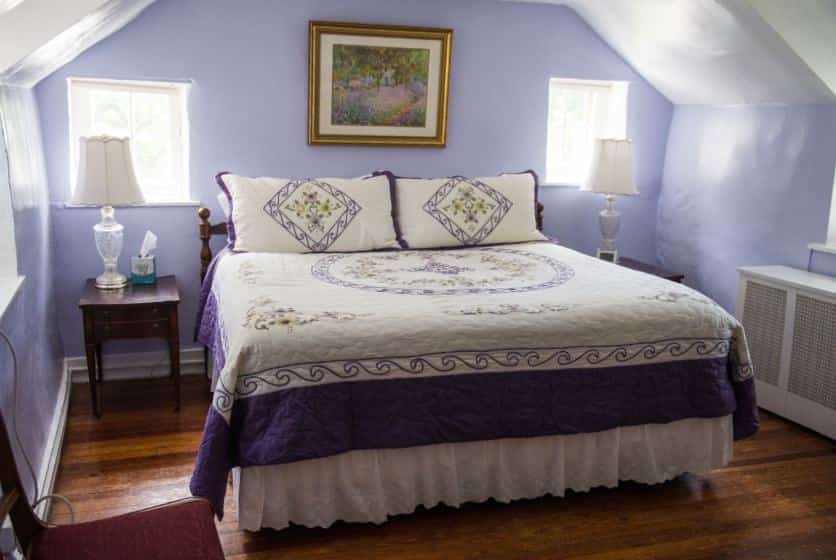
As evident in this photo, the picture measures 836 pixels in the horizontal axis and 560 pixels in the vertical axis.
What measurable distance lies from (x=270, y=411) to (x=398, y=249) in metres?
1.57

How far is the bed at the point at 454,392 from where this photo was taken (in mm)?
2293

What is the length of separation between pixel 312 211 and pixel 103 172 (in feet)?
3.06

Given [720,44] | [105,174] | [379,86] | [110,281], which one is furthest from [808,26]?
[110,281]

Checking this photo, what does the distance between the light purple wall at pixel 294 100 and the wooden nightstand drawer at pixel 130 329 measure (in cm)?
58

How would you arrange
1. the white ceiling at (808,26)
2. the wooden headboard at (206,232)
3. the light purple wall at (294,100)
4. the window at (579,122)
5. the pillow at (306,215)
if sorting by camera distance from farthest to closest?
the window at (579,122)
the wooden headboard at (206,232)
the light purple wall at (294,100)
the pillow at (306,215)
the white ceiling at (808,26)

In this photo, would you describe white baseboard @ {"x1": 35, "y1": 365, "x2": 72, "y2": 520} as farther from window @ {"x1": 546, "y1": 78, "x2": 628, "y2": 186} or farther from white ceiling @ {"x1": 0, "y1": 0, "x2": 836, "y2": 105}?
window @ {"x1": 546, "y1": 78, "x2": 628, "y2": 186}

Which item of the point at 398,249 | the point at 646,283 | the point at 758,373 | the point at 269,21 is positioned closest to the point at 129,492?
the point at 398,249

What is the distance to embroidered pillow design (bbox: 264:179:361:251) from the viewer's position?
11.6ft

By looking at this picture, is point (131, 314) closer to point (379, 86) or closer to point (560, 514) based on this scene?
point (379, 86)

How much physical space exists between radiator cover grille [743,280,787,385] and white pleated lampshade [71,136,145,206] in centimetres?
293

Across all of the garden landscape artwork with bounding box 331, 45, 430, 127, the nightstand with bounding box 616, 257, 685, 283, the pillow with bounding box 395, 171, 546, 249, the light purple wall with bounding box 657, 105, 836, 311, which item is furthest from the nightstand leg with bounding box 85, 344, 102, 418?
the light purple wall with bounding box 657, 105, 836, 311

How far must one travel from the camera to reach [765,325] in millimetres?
3570

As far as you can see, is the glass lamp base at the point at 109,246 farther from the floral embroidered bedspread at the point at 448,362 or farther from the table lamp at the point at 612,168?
the table lamp at the point at 612,168

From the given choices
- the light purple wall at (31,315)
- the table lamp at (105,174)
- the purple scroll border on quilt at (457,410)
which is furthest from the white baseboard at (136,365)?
the purple scroll border on quilt at (457,410)
